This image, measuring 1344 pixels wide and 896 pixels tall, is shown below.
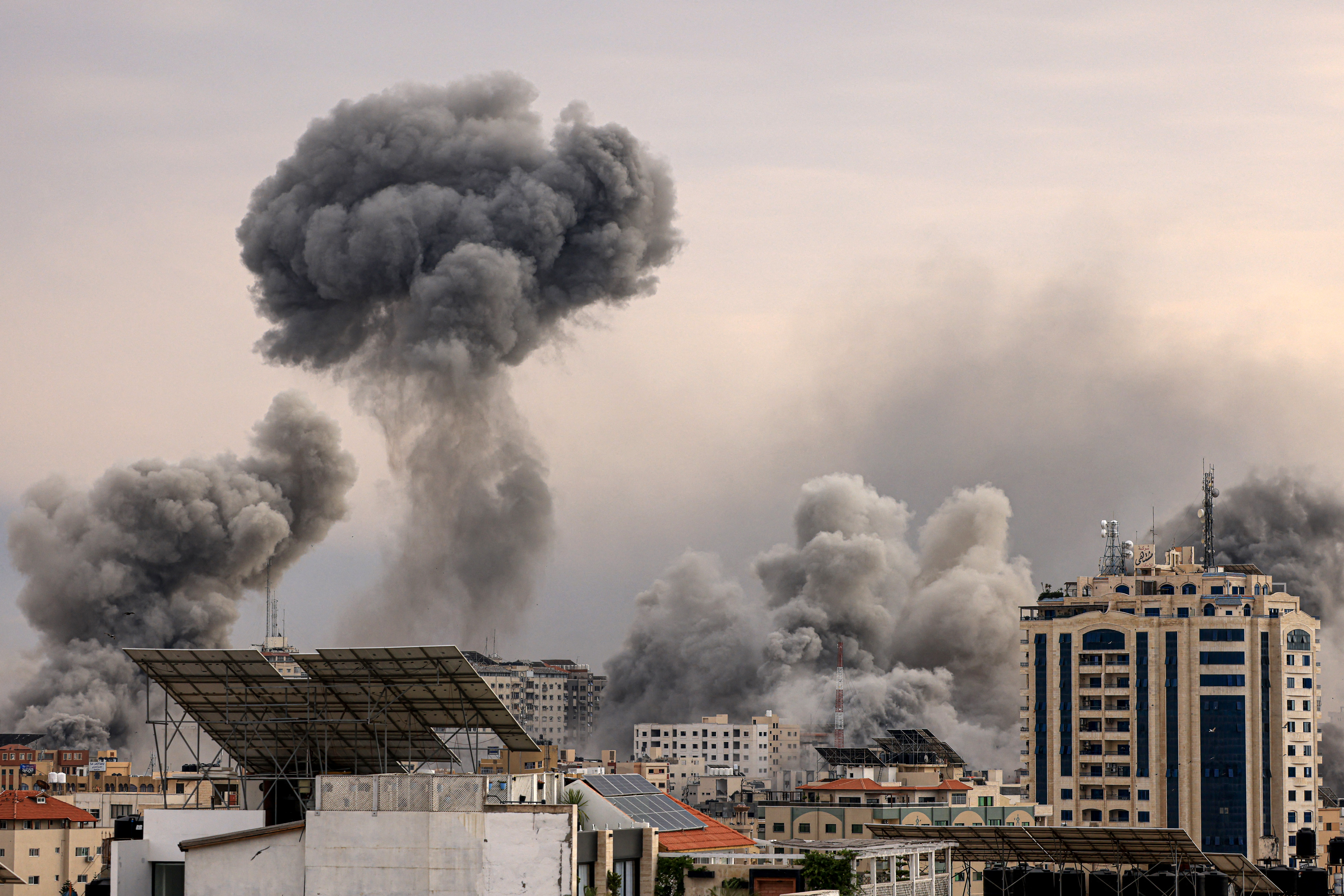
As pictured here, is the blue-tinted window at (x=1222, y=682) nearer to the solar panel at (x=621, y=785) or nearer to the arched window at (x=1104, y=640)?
the arched window at (x=1104, y=640)

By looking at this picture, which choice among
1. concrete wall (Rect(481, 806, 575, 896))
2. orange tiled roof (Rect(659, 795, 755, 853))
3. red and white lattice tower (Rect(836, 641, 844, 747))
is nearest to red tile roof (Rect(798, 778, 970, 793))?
red and white lattice tower (Rect(836, 641, 844, 747))

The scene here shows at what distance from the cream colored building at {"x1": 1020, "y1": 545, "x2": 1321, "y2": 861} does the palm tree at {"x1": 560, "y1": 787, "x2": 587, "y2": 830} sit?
5711 cm

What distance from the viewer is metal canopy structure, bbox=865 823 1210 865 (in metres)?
44.1

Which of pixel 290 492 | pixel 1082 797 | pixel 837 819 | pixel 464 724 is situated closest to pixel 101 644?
pixel 290 492

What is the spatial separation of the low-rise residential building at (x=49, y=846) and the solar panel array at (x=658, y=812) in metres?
30.5

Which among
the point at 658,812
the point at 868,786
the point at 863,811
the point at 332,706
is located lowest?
the point at 863,811

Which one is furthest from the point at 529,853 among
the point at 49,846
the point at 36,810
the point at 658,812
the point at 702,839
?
the point at 36,810

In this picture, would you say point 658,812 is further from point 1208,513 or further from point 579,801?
point 1208,513

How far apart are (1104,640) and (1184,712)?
5.66 metres

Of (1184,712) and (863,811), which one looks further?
(1184,712)

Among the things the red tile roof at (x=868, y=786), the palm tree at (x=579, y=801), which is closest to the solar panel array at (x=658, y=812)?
the palm tree at (x=579, y=801)

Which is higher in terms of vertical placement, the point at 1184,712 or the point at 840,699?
the point at 840,699

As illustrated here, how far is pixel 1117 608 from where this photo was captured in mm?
99188

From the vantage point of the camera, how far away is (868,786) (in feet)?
301
